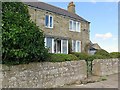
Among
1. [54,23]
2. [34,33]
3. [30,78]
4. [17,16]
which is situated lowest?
[30,78]

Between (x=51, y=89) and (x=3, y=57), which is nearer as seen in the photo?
(x=3, y=57)

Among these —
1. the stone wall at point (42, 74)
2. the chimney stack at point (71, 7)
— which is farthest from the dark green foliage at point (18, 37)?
the chimney stack at point (71, 7)

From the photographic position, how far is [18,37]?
8219 mm

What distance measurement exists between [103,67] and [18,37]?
11075 mm

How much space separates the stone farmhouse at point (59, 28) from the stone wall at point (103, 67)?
7.91 m

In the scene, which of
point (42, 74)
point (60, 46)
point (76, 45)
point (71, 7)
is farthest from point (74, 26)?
point (42, 74)

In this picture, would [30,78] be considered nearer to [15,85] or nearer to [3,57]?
[15,85]

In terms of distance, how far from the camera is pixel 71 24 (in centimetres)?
2917

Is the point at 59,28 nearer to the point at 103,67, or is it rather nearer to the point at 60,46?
the point at 60,46

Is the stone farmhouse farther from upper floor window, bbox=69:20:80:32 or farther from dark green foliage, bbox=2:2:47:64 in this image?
dark green foliage, bbox=2:2:47:64

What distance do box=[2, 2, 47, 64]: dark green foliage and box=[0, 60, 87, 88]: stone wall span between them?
1.45 ft

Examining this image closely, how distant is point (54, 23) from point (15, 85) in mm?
17884

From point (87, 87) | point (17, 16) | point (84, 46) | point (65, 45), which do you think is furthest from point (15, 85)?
point (84, 46)

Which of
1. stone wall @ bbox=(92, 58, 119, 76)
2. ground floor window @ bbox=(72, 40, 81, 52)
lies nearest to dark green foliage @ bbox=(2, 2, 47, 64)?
stone wall @ bbox=(92, 58, 119, 76)
